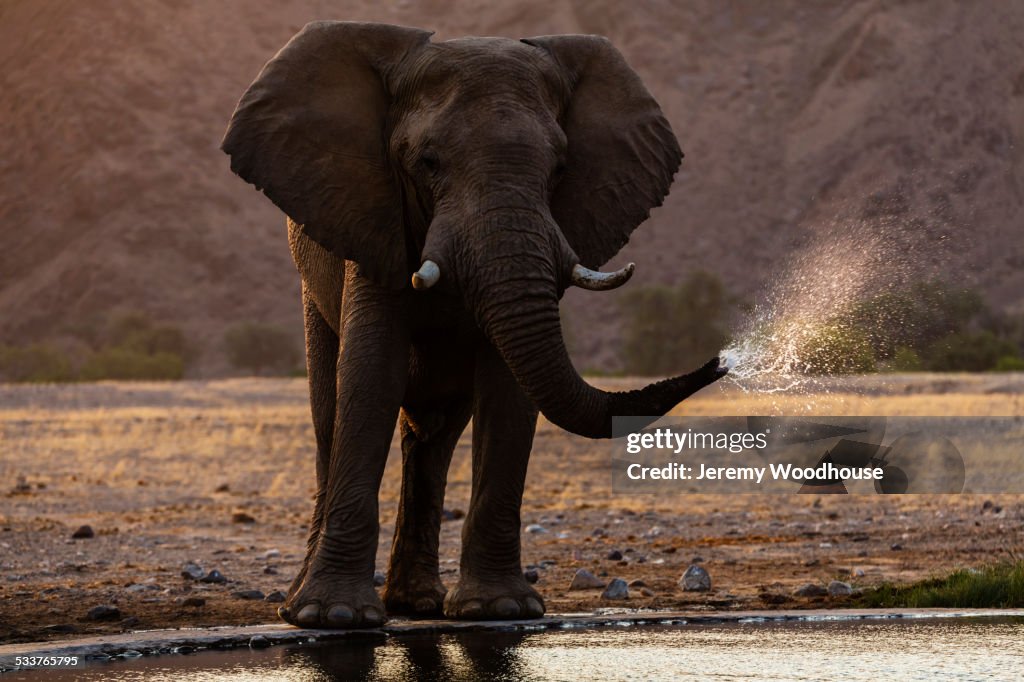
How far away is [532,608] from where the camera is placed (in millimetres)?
8289

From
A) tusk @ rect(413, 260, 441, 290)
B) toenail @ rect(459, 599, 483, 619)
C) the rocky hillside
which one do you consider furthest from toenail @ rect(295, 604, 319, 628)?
the rocky hillside

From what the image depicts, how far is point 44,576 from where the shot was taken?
35.8 ft

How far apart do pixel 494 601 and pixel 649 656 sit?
4.61 feet

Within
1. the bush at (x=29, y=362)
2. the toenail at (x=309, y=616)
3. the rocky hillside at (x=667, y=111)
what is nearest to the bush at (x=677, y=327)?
the rocky hillside at (x=667, y=111)

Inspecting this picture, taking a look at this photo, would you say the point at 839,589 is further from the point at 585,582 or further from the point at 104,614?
the point at 104,614

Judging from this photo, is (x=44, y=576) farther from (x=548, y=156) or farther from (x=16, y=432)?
(x=16, y=432)

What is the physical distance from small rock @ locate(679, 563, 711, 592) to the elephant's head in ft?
7.68

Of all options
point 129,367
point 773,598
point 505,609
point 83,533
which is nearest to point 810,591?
point 773,598

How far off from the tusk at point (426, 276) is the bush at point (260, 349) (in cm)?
6518

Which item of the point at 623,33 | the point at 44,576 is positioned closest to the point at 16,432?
the point at 44,576

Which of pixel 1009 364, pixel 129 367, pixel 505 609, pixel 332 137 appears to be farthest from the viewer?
pixel 129 367

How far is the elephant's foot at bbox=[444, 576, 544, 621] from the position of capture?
8.23m

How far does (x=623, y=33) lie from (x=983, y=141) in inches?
803

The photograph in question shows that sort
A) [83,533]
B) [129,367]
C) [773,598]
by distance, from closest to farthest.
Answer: [773,598] < [83,533] < [129,367]
